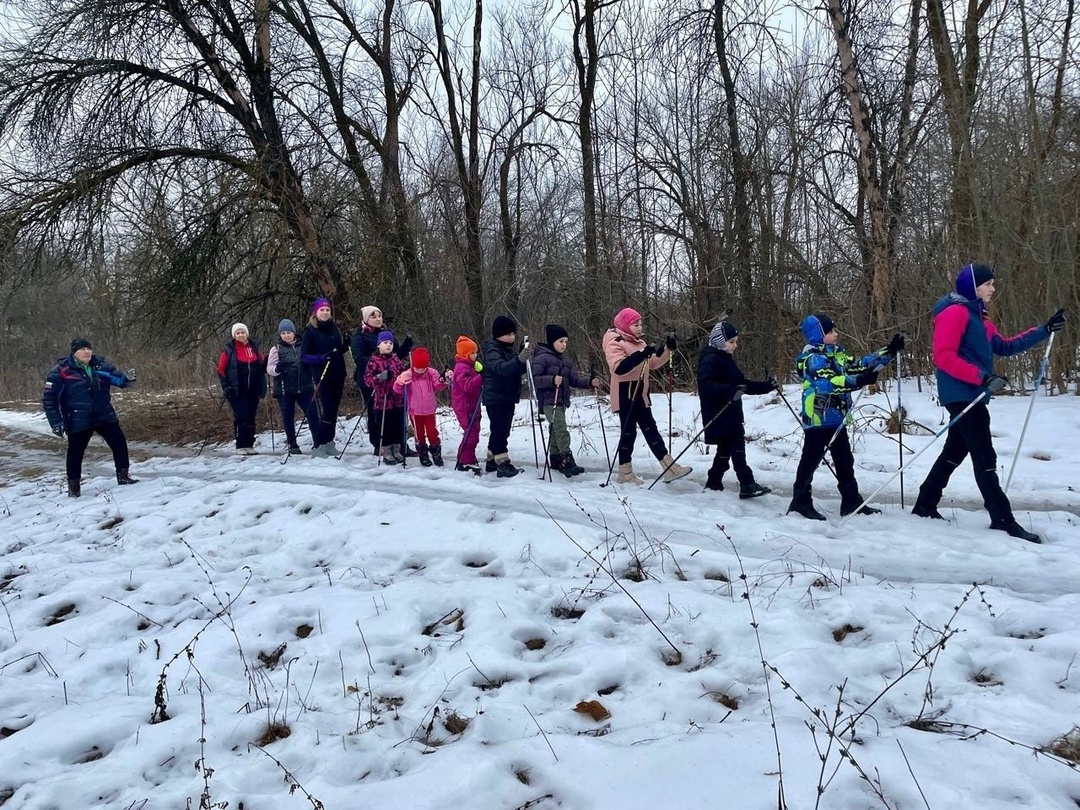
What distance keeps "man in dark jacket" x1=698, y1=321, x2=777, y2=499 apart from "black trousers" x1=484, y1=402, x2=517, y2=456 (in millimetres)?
2397

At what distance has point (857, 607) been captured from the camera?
3.99 meters

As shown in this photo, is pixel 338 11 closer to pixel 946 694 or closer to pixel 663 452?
pixel 663 452

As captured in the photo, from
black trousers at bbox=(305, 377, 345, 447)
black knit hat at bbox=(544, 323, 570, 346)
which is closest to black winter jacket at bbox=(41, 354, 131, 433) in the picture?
black trousers at bbox=(305, 377, 345, 447)

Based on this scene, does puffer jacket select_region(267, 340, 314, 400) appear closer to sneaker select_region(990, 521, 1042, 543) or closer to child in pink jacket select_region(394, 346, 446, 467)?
child in pink jacket select_region(394, 346, 446, 467)

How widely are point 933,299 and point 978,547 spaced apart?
7.46 meters

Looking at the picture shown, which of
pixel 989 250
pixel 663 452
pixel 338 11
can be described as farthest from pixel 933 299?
pixel 338 11

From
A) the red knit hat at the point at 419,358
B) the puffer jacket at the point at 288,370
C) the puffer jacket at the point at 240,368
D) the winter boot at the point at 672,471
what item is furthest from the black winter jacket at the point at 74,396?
the winter boot at the point at 672,471

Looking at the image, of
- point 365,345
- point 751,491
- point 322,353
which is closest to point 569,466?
point 751,491

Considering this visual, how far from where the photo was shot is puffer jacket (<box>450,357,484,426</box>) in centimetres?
880

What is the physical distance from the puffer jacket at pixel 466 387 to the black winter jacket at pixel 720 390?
9.86 ft

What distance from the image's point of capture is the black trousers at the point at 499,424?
27.0ft

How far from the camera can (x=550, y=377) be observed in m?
8.20

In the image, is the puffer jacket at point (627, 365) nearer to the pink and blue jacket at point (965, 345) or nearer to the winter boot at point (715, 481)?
the winter boot at point (715, 481)

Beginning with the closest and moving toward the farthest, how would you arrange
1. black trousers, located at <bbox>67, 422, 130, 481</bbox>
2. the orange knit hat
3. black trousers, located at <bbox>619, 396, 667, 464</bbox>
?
1. black trousers, located at <bbox>619, 396, 667, 464</bbox>
2. the orange knit hat
3. black trousers, located at <bbox>67, 422, 130, 481</bbox>
